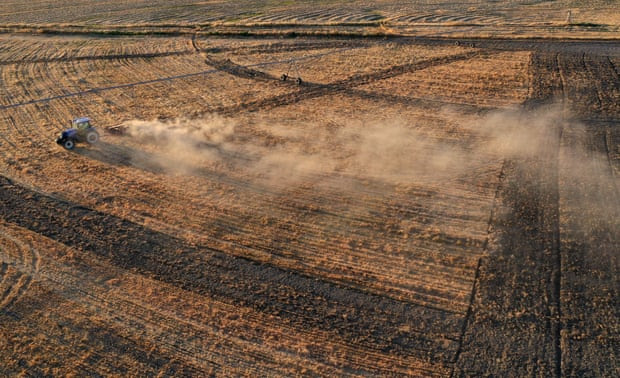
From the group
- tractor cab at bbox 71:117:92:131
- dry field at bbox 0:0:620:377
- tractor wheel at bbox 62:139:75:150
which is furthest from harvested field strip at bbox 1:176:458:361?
tractor cab at bbox 71:117:92:131

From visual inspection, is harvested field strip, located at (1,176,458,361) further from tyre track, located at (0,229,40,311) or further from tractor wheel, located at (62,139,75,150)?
tractor wheel, located at (62,139,75,150)

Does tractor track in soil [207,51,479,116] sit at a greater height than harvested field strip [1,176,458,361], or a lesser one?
greater

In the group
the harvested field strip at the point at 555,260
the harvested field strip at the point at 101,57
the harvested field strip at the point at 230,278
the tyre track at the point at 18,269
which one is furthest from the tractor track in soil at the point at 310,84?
the tyre track at the point at 18,269

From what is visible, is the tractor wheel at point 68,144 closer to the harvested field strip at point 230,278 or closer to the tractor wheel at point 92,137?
the tractor wheel at point 92,137

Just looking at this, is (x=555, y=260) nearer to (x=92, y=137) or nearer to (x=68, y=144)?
(x=92, y=137)

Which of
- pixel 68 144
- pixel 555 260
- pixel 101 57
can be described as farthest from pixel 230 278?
pixel 101 57
